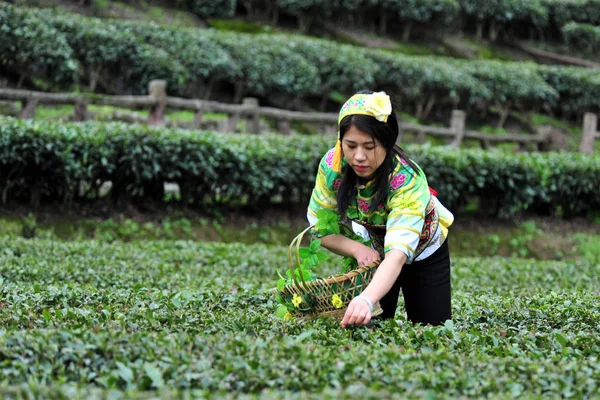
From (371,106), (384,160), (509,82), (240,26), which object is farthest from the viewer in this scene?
(240,26)

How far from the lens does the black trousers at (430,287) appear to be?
4348mm

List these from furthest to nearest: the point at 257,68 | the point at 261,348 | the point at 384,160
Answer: the point at 257,68, the point at 384,160, the point at 261,348

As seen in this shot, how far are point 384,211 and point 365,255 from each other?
0.86 feet

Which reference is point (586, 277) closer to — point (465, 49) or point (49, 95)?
point (49, 95)

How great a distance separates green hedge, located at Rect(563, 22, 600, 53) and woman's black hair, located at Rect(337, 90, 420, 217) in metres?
27.6

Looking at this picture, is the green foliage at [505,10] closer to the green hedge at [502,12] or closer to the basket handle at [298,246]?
the green hedge at [502,12]

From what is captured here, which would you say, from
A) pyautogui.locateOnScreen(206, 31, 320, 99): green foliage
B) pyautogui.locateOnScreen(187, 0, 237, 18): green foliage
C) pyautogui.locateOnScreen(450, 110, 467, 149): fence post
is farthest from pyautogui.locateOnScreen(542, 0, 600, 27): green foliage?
pyautogui.locateOnScreen(206, 31, 320, 99): green foliage

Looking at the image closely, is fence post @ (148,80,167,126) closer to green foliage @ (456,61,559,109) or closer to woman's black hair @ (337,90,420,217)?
woman's black hair @ (337,90,420,217)

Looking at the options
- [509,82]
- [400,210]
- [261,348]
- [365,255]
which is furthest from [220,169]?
[509,82]

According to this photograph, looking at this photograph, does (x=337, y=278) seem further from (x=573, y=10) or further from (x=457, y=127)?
(x=573, y=10)

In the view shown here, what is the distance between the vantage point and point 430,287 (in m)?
4.35

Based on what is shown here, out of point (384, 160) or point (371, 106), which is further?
point (384, 160)

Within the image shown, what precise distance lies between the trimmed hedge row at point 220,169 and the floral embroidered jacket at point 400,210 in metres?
6.57

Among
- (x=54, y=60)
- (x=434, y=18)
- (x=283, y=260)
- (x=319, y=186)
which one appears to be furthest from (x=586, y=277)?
(x=434, y=18)
